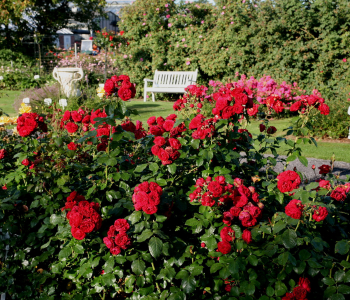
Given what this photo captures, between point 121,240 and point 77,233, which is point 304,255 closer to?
point 121,240

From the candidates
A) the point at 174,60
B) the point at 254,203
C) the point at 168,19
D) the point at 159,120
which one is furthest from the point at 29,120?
the point at 168,19

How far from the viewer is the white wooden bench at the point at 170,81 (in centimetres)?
1020

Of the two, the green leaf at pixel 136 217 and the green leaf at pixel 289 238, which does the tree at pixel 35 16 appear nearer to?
the green leaf at pixel 136 217

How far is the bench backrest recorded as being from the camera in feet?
35.0

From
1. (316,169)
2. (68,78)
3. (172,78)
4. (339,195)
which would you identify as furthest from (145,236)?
(172,78)

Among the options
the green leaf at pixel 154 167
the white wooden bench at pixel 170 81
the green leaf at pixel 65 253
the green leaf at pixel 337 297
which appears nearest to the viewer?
the green leaf at pixel 337 297

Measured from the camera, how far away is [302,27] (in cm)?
813

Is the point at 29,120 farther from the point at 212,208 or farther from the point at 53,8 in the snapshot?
the point at 53,8

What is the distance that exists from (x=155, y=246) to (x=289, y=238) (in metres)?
0.55

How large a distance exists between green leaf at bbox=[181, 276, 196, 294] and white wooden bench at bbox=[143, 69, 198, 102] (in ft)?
28.6

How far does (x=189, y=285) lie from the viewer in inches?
57.8

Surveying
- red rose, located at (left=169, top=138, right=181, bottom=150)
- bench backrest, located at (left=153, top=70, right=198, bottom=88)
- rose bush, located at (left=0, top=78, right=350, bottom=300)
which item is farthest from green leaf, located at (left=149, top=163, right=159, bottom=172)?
bench backrest, located at (left=153, top=70, right=198, bottom=88)

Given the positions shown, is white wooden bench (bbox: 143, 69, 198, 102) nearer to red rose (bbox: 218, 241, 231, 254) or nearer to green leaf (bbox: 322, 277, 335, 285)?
red rose (bbox: 218, 241, 231, 254)

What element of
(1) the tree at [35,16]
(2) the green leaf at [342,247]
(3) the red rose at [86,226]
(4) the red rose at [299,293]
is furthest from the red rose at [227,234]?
(1) the tree at [35,16]
